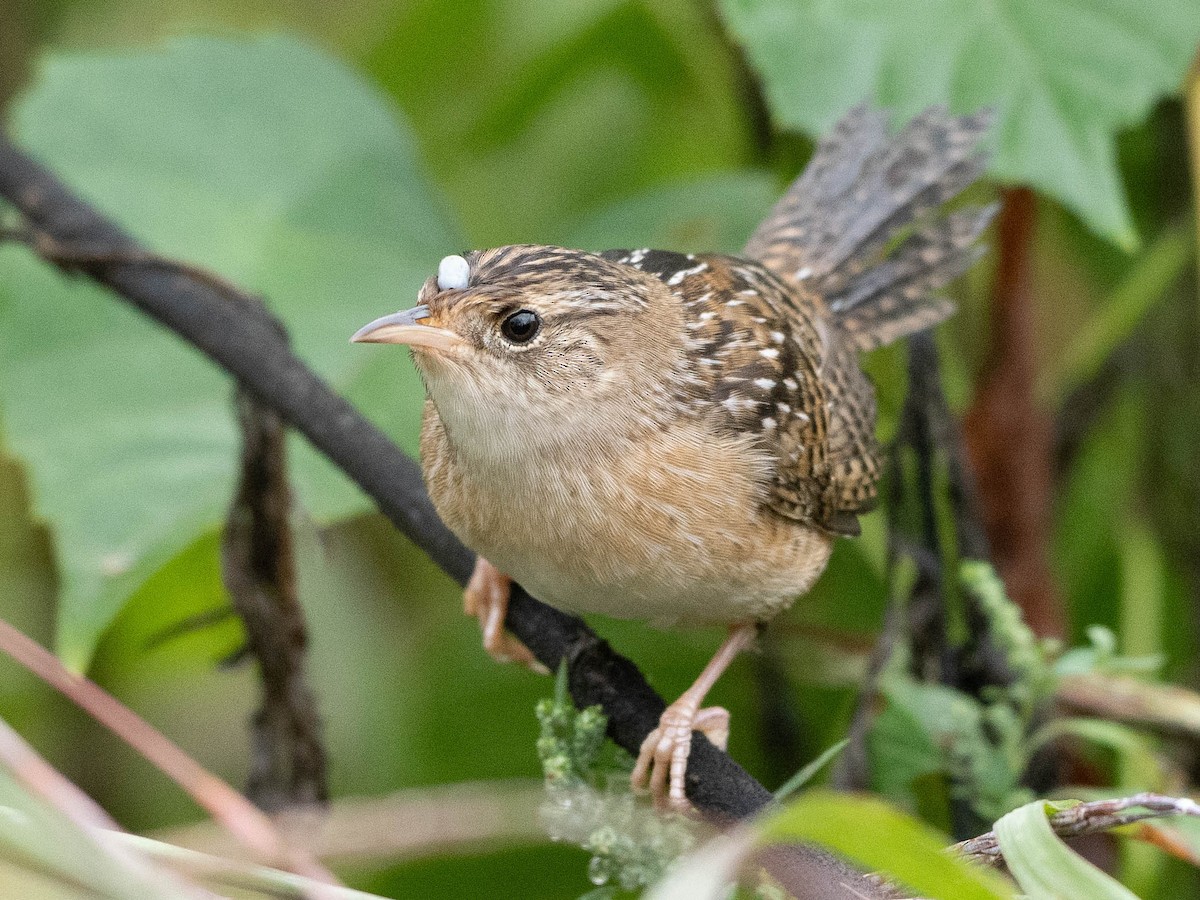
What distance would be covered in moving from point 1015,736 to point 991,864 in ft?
3.10

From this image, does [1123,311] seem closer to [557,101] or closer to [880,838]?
[557,101]

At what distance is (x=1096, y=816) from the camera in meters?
1.29

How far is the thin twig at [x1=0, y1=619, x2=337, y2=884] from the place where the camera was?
1.23 metres

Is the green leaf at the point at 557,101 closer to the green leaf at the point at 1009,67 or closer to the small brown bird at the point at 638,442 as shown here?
the green leaf at the point at 1009,67

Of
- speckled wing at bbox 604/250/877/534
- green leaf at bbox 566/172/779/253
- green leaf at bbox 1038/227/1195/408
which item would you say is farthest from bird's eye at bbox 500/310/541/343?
green leaf at bbox 1038/227/1195/408

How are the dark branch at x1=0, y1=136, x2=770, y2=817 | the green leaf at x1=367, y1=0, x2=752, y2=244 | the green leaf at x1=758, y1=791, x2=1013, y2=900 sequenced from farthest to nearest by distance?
the green leaf at x1=367, y1=0, x2=752, y2=244 → the dark branch at x1=0, y1=136, x2=770, y2=817 → the green leaf at x1=758, y1=791, x2=1013, y2=900

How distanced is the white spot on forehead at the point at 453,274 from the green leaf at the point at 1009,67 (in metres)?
0.96

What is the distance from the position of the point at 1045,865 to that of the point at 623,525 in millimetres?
908

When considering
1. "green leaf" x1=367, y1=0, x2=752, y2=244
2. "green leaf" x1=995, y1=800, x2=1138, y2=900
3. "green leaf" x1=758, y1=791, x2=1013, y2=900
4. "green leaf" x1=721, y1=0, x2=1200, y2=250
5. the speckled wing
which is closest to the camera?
"green leaf" x1=758, y1=791, x2=1013, y2=900

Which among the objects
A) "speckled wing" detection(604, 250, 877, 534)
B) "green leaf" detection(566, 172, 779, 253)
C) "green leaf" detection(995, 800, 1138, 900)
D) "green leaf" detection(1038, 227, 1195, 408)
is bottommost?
"green leaf" detection(995, 800, 1138, 900)

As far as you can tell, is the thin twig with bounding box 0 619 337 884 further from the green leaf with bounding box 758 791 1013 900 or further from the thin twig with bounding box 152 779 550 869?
the green leaf with bounding box 758 791 1013 900

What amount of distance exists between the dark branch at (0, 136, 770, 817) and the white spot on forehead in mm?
262

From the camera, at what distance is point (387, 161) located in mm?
3467

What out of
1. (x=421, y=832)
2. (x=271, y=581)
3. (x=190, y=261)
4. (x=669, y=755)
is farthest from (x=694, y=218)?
(x=421, y=832)
